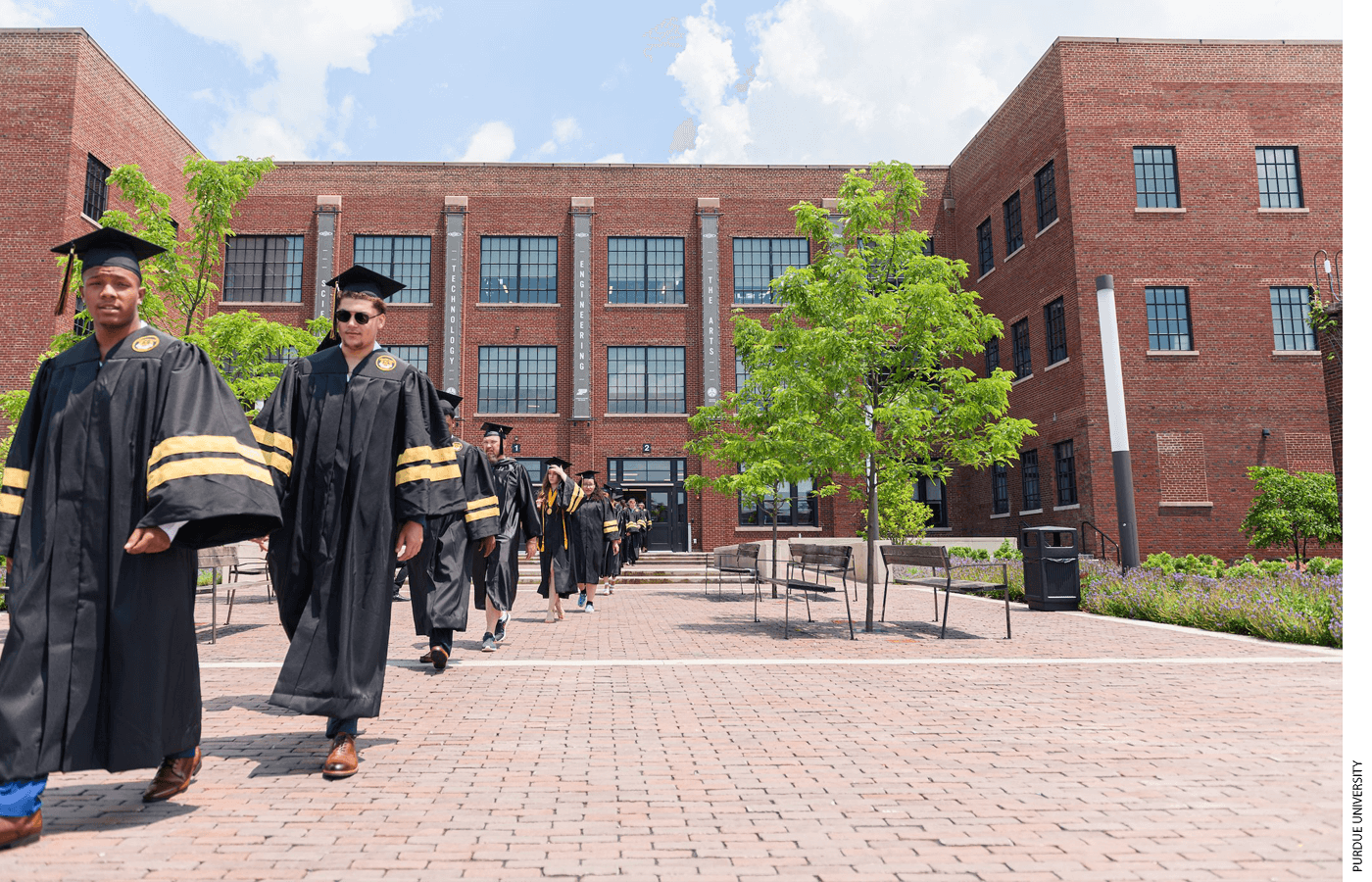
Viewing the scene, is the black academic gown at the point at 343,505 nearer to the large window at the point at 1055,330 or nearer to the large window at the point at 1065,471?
the large window at the point at 1065,471

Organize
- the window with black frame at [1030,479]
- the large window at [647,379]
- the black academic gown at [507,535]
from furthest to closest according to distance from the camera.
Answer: the large window at [647,379] < the window with black frame at [1030,479] < the black academic gown at [507,535]

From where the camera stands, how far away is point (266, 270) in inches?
1202

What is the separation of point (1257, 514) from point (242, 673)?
21765 millimetres

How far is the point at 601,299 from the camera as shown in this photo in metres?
31.1

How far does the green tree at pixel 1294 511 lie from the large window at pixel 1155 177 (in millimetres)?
8033

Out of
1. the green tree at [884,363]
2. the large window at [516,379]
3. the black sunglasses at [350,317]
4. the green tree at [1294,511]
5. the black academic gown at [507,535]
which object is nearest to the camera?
the black sunglasses at [350,317]

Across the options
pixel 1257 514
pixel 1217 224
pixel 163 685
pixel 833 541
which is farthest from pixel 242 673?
pixel 1217 224

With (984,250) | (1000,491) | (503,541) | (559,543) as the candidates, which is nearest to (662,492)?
(1000,491)

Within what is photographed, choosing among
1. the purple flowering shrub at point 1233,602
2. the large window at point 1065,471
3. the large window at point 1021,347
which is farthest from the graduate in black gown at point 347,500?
the large window at point 1021,347

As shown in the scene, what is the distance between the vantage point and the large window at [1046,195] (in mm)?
24625

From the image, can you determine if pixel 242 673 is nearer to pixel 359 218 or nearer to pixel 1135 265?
pixel 1135 265

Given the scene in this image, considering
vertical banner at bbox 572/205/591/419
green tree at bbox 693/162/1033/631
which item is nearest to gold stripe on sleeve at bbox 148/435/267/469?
green tree at bbox 693/162/1033/631

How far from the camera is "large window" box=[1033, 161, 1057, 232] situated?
2462 cm

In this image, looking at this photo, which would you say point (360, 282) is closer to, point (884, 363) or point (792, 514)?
point (884, 363)
